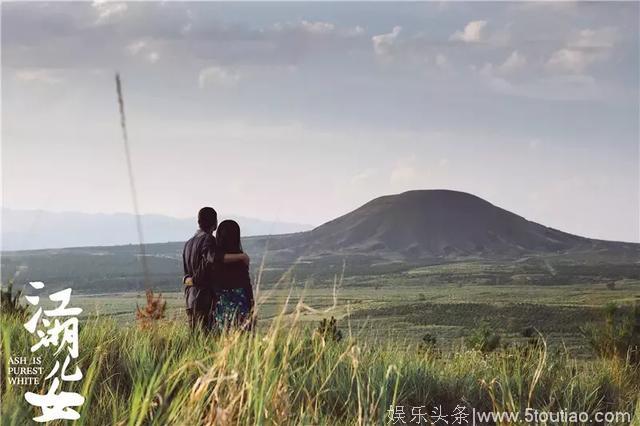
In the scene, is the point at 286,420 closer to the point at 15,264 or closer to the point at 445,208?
the point at 15,264

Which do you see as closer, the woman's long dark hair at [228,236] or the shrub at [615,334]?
the woman's long dark hair at [228,236]

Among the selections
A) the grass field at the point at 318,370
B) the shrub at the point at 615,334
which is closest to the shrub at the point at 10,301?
the grass field at the point at 318,370

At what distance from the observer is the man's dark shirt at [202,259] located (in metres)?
6.38

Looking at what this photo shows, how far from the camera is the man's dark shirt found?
20.9ft

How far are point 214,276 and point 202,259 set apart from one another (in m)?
0.18

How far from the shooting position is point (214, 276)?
6.55 metres

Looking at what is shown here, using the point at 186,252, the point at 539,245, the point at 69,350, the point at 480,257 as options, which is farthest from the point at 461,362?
the point at 539,245

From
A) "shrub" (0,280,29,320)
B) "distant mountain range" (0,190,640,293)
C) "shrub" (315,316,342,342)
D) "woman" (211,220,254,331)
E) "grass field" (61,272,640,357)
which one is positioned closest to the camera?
"shrub" (315,316,342,342)

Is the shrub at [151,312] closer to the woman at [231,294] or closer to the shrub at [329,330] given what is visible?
the woman at [231,294]

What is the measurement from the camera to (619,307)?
8.82 metres

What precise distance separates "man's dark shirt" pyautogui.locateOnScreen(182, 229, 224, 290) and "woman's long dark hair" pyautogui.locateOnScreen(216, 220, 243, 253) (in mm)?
52

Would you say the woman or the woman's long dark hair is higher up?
the woman's long dark hair

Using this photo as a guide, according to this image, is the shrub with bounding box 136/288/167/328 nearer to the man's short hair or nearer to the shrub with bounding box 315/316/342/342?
the man's short hair

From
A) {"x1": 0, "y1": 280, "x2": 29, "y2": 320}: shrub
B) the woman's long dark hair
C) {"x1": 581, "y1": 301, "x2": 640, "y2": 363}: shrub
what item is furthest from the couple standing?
{"x1": 581, "y1": 301, "x2": 640, "y2": 363}: shrub
